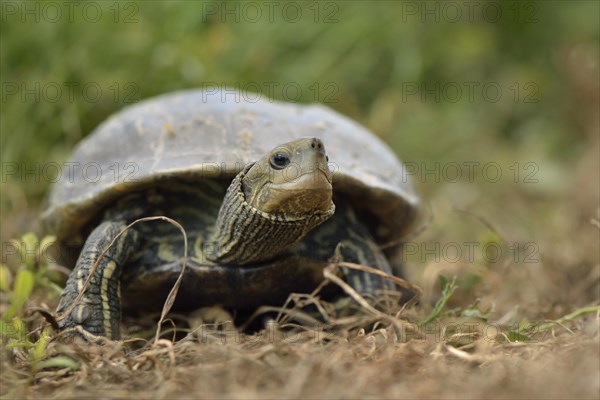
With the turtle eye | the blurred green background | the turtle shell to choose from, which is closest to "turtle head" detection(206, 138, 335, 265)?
the turtle eye

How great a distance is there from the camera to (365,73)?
8.07 metres

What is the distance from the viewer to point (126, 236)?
11.5 feet

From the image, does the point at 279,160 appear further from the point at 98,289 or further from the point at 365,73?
the point at 365,73

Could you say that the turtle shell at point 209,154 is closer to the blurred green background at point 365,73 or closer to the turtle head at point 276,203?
the turtle head at point 276,203

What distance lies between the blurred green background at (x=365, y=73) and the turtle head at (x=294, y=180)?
2573 millimetres

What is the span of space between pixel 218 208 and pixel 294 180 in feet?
2.64

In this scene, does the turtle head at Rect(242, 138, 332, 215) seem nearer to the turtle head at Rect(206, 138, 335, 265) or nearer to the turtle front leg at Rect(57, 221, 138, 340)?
the turtle head at Rect(206, 138, 335, 265)

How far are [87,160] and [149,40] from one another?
2418 mm

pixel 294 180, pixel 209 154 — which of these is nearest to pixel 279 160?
pixel 294 180

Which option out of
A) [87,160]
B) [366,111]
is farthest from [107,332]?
[366,111]

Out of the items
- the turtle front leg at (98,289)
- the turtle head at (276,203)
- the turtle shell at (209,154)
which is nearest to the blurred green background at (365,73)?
the turtle shell at (209,154)

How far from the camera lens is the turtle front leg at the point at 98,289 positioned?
317cm

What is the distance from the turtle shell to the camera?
143 inches

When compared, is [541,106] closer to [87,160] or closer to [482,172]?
[482,172]
